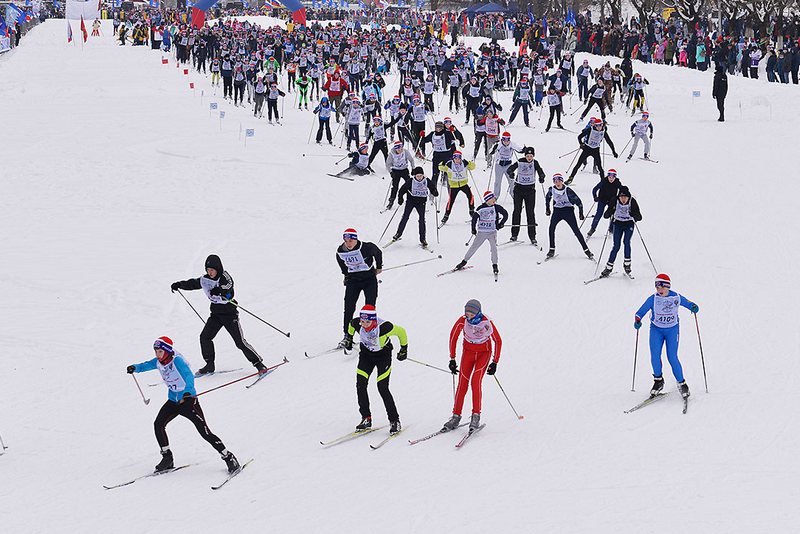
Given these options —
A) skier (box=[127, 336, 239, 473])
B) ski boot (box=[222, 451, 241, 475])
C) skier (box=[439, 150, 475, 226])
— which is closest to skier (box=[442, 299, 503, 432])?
ski boot (box=[222, 451, 241, 475])

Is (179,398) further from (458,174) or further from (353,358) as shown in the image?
(458,174)

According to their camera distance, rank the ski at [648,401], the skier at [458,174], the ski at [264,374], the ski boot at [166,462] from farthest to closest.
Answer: the skier at [458,174] → the ski at [264,374] → the ski at [648,401] → the ski boot at [166,462]

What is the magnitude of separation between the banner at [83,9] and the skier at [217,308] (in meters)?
50.3

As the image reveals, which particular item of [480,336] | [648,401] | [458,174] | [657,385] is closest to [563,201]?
[458,174]

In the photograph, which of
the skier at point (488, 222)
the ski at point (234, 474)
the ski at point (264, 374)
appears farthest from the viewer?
the skier at point (488, 222)

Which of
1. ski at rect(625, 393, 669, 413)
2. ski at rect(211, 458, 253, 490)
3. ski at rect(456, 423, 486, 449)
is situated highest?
ski at rect(625, 393, 669, 413)

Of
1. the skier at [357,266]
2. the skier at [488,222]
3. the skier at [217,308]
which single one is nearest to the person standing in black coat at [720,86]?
the skier at [488,222]

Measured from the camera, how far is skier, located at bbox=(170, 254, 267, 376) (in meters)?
10.1

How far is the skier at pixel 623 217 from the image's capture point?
12891 millimetres

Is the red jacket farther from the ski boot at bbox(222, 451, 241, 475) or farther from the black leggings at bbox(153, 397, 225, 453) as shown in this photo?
the black leggings at bbox(153, 397, 225, 453)

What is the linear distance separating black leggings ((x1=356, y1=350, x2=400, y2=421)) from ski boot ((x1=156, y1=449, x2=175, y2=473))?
1.78 metres

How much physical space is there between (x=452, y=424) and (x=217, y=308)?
10.5 ft

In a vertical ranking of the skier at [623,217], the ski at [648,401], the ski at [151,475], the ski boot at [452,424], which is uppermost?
the skier at [623,217]

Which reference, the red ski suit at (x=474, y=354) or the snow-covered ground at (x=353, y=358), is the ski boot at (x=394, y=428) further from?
the red ski suit at (x=474, y=354)
